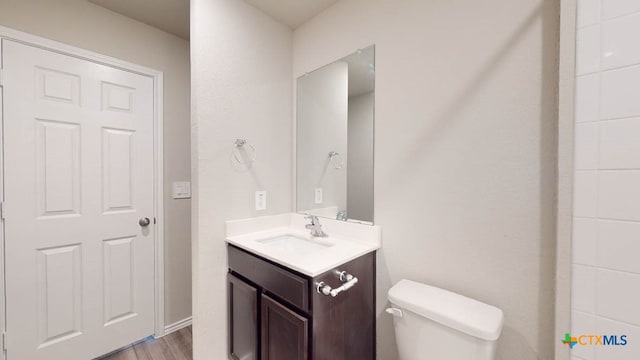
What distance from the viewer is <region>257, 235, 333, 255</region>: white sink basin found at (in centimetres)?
143

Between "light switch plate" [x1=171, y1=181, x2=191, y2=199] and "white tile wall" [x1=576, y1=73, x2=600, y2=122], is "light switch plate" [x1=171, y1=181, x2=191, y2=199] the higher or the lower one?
the lower one

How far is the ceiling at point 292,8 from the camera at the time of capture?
1.56 m

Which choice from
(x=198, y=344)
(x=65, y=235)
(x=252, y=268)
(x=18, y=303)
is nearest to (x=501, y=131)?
(x=252, y=268)

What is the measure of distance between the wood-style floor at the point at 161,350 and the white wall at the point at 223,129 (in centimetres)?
57

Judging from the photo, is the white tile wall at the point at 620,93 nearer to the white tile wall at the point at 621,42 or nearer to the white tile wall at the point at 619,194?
the white tile wall at the point at 621,42

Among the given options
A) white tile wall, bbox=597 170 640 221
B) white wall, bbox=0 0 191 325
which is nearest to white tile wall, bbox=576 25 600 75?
white tile wall, bbox=597 170 640 221

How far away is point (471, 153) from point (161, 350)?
7.99 feet

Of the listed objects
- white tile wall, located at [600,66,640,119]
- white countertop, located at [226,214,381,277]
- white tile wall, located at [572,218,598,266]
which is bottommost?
white countertop, located at [226,214,381,277]

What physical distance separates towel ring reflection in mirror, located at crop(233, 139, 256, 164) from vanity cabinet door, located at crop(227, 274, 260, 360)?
28.6 inches

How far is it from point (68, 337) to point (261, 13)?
99.3 inches

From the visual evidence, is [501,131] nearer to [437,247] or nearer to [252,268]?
[437,247]

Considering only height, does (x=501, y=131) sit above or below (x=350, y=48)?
below

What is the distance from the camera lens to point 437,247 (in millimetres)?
1129

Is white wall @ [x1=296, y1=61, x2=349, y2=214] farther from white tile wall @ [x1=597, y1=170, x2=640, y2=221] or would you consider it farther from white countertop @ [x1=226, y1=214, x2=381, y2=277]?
white tile wall @ [x1=597, y1=170, x2=640, y2=221]
